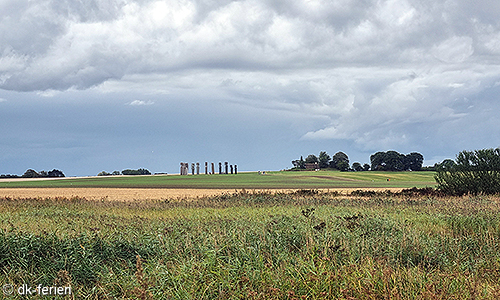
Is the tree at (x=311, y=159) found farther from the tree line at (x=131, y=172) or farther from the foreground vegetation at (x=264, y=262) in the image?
the foreground vegetation at (x=264, y=262)

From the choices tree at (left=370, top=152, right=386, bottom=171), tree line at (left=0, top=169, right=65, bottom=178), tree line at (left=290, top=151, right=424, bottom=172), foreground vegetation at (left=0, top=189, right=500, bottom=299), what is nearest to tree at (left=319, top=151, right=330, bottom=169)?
tree line at (left=290, top=151, right=424, bottom=172)

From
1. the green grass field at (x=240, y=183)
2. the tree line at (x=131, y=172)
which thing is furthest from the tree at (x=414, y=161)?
the tree line at (x=131, y=172)

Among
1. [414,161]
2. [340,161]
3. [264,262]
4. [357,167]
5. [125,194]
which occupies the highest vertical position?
[340,161]

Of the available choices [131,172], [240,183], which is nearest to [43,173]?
[131,172]

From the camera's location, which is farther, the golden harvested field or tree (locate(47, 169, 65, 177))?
tree (locate(47, 169, 65, 177))

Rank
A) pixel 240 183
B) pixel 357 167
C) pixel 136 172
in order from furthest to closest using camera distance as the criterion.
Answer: pixel 357 167 → pixel 136 172 → pixel 240 183

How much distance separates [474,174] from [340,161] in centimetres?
8429

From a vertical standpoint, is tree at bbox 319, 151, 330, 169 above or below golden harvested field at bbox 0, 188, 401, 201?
above

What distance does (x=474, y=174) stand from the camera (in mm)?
27688

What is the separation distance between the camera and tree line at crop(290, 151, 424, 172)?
109875 millimetres

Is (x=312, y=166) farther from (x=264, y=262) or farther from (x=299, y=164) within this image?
(x=264, y=262)

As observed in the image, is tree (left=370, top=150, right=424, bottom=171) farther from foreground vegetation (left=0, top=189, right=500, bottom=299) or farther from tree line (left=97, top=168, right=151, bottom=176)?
foreground vegetation (left=0, top=189, right=500, bottom=299)

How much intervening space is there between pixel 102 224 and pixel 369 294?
31.0 feet

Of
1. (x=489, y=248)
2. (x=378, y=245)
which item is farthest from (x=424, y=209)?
(x=378, y=245)
